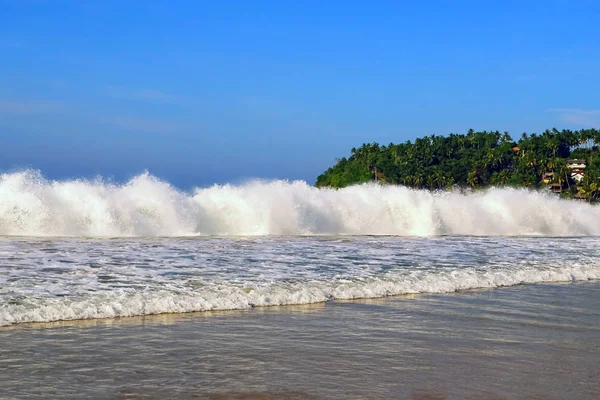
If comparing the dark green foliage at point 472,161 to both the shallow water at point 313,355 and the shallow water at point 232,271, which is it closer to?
the shallow water at point 232,271

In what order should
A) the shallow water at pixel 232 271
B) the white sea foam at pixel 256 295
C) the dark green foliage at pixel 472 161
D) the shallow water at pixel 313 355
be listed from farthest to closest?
1. the dark green foliage at pixel 472 161
2. the shallow water at pixel 232 271
3. the white sea foam at pixel 256 295
4. the shallow water at pixel 313 355

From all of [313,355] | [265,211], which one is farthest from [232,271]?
[265,211]

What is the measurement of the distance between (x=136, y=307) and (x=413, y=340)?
3.35 m

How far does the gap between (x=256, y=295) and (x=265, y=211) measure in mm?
14033

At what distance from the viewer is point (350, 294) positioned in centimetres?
1035

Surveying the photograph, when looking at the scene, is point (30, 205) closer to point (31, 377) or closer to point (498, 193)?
point (31, 377)

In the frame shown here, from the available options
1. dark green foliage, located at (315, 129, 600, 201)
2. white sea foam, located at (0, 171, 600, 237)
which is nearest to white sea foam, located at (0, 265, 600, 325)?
white sea foam, located at (0, 171, 600, 237)

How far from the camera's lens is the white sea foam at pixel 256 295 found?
26.5ft

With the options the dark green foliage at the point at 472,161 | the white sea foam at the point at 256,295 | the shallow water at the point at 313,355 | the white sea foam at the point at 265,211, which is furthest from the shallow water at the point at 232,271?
the dark green foliage at the point at 472,161

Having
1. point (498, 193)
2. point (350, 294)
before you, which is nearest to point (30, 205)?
point (350, 294)

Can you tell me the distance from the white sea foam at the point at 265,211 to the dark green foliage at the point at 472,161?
6812 centimetres

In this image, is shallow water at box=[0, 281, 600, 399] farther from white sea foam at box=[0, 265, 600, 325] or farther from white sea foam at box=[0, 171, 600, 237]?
white sea foam at box=[0, 171, 600, 237]

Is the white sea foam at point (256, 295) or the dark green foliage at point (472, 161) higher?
the dark green foliage at point (472, 161)

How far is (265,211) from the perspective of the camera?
77.4ft
